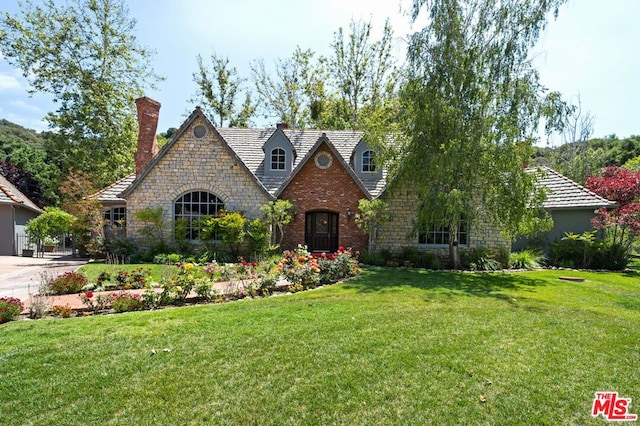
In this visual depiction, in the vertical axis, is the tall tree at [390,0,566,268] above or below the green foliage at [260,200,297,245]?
above

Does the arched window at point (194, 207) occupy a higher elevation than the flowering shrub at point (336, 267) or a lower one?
higher

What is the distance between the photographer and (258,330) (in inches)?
229

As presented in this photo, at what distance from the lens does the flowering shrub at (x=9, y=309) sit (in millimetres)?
6406

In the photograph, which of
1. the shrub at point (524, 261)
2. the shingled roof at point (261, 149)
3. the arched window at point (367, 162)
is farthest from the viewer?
the arched window at point (367, 162)

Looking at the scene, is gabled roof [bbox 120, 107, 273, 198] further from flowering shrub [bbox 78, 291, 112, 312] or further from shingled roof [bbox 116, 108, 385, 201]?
flowering shrub [bbox 78, 291, 112, 312]

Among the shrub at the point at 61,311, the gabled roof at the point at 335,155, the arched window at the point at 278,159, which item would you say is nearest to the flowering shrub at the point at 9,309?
the shrub at the point at 61,311

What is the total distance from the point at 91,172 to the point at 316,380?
30.0 m

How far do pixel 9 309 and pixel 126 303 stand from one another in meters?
1.92

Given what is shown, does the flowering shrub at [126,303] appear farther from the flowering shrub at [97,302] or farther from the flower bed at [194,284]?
the flowering shrub at [97,302]

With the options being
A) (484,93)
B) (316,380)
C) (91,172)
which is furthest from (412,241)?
(91,172)

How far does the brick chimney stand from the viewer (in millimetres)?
16484

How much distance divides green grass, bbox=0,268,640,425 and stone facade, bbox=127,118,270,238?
28.1 ft

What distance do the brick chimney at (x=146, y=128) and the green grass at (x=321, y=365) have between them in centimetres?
1167

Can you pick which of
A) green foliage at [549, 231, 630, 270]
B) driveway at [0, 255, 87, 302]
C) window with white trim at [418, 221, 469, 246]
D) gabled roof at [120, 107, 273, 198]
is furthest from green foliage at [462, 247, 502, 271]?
driveway at [0, 255, 87, 302]
